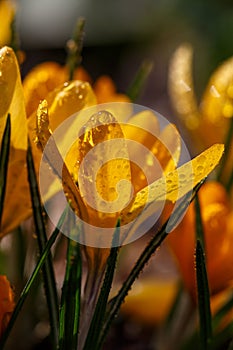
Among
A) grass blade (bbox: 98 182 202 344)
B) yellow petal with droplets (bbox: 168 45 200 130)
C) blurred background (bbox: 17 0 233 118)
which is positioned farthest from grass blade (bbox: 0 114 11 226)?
blurred background (bbox: 17 0 233 118)

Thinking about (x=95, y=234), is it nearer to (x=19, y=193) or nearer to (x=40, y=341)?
(x=19, y=193)

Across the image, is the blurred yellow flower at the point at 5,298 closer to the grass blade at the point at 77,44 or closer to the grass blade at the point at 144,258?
the grass blade at the point at 144,258

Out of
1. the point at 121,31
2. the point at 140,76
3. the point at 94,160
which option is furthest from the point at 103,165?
the point at 121,31

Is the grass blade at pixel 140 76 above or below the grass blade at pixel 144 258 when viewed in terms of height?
above

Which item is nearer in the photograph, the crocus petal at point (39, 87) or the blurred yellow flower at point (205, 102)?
the crocus petal at point (39, 87)

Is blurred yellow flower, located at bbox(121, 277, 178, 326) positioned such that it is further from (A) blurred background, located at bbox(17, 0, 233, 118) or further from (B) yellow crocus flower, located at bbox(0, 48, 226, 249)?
(A) blurred background, located at bbox(17, 0, 233, 118)

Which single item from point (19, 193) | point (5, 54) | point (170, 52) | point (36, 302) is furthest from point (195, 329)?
point (170, 52)

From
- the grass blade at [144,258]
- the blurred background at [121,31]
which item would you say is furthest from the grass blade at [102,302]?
the blurred background at [121,31]
